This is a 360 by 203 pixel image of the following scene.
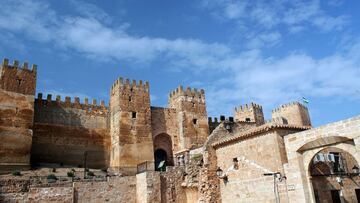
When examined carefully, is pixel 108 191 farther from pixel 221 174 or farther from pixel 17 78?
pixel 17 78

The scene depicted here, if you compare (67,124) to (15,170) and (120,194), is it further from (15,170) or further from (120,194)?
(120,194)

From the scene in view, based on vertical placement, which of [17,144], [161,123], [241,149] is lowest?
[241,149]

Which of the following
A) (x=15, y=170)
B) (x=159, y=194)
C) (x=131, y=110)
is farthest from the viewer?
(x=131, y=110)

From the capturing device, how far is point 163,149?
29.0 m

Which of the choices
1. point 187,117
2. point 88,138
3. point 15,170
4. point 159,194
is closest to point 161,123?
point 187,117

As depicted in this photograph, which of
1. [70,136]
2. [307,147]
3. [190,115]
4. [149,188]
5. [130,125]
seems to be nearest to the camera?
[307,147]

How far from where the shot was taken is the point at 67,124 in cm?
2755

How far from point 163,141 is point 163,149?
27.6 inches

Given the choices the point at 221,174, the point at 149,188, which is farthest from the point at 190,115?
the point at 221,174

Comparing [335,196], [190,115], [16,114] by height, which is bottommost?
[335,196]

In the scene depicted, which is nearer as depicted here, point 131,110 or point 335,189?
point 335,189

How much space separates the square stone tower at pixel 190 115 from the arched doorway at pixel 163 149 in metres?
1.14

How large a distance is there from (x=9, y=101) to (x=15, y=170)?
15.9 feet

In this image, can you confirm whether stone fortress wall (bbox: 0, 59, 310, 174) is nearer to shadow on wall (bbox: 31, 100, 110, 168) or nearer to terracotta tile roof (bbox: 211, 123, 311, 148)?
shadow on wall (bbox: 31, 100, 110, 168)
